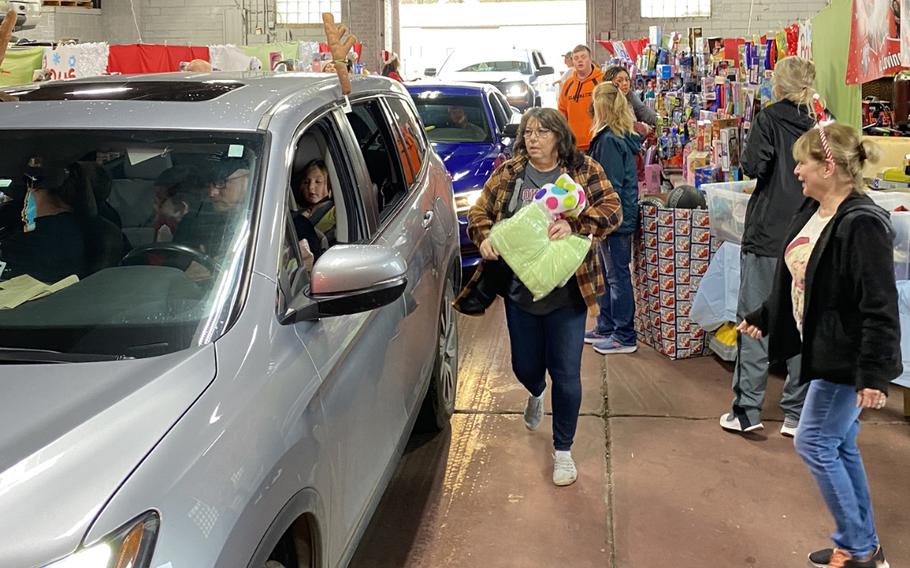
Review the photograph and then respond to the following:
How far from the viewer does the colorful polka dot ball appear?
3980mm

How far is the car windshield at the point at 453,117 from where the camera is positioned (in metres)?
9.60

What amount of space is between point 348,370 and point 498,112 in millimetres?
7654

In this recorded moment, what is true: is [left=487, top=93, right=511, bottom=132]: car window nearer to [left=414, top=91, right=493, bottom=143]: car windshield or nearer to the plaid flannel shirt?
[left=414, top=91, right=493, bottom=143]: car windshield

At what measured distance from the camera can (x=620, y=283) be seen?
634cm

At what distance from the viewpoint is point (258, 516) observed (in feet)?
6.50

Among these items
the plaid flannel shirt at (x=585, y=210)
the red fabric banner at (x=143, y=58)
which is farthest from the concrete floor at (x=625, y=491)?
the red fabric banner at (x=143, y=58)

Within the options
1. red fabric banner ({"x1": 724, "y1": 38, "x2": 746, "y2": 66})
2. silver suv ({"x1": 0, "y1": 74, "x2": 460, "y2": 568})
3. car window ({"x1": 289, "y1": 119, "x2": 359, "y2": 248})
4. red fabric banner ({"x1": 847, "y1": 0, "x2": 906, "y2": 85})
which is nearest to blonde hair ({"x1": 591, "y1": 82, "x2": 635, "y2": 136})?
red fabric banner ({"x1": 847, "y1": 0, "x2": 906, "y2": 85})

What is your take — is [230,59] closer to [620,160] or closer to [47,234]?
[620,160]

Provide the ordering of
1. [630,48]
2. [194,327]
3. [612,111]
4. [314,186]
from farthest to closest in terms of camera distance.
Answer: [630,48] < [612,111] < [314,186] < [194,327]

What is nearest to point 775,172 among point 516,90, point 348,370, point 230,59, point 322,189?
point 322,189

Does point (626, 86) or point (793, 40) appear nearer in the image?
point (793, 40)

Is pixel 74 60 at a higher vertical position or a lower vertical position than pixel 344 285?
higher

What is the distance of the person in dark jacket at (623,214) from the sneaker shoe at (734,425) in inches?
56.2

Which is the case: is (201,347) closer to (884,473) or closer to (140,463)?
(140,463)
